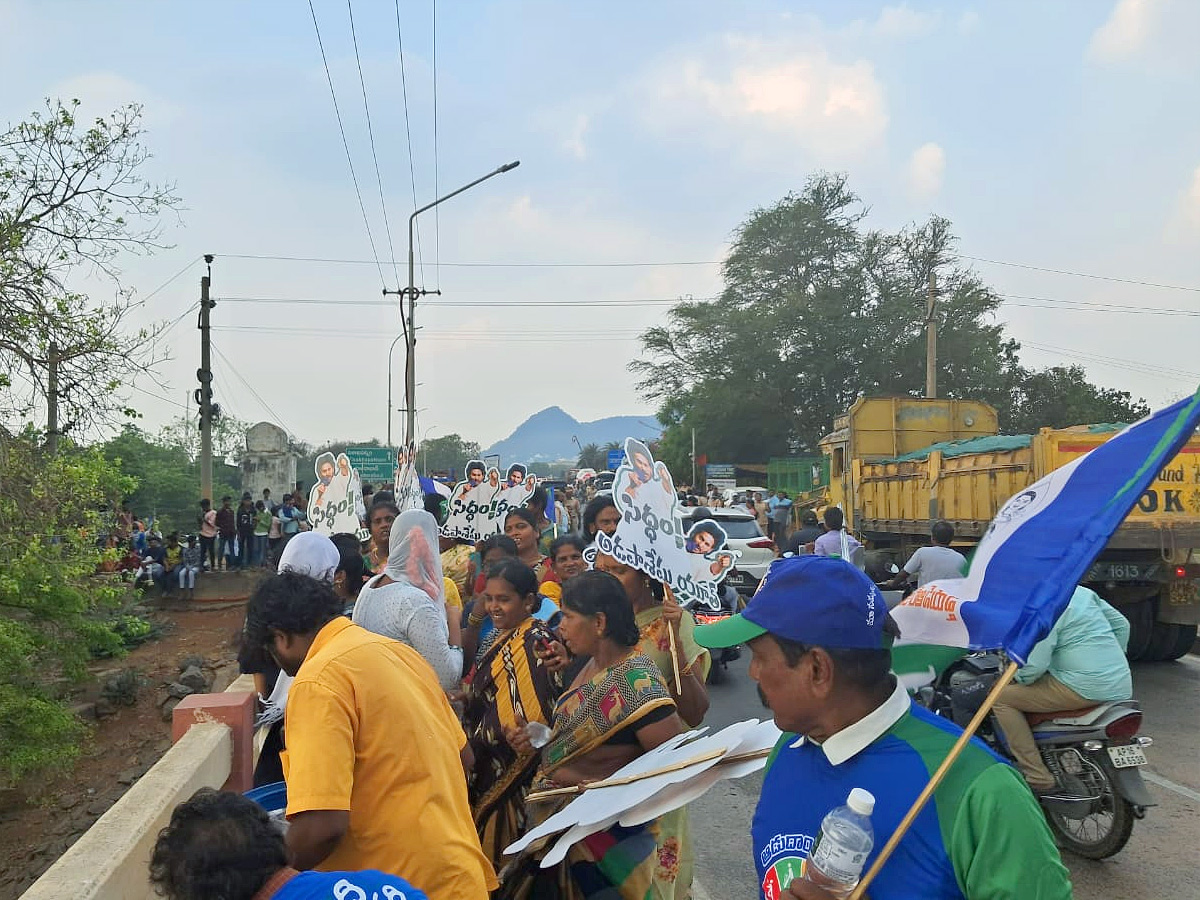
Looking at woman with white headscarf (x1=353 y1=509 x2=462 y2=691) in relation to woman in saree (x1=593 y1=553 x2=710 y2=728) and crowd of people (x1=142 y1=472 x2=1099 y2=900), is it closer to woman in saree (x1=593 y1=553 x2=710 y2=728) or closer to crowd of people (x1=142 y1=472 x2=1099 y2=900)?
crowd of people (x1=142 y1=472 x2=1099 y2=900)

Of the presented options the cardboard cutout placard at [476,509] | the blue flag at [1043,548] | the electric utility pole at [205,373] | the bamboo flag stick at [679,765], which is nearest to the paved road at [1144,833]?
the bamboo flag stick at [679,765]

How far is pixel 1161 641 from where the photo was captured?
31.0 ft

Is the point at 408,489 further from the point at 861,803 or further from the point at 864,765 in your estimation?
the point at 861,803

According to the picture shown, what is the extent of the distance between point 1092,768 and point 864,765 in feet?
12.4

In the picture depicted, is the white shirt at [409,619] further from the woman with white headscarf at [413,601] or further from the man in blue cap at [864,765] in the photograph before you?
the man in blue cap at [864,765]

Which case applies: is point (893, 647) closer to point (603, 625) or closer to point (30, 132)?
point (603, 625)

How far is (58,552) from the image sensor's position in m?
9.01

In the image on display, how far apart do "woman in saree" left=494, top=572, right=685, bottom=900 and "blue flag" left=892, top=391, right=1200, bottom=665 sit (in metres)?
1.16

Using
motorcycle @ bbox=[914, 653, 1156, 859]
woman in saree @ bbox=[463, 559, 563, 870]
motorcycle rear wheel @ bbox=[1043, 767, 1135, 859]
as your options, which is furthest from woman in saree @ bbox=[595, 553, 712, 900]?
motorcycle rear wheel @ bbox=[1043, 767, 1135, 859]

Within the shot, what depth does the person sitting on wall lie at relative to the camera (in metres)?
1.73

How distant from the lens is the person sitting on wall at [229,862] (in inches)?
68.0

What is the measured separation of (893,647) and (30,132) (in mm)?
10225

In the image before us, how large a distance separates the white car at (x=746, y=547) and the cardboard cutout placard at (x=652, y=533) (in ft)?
31.1

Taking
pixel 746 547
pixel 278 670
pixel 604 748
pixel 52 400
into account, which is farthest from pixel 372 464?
pixel 604 748
